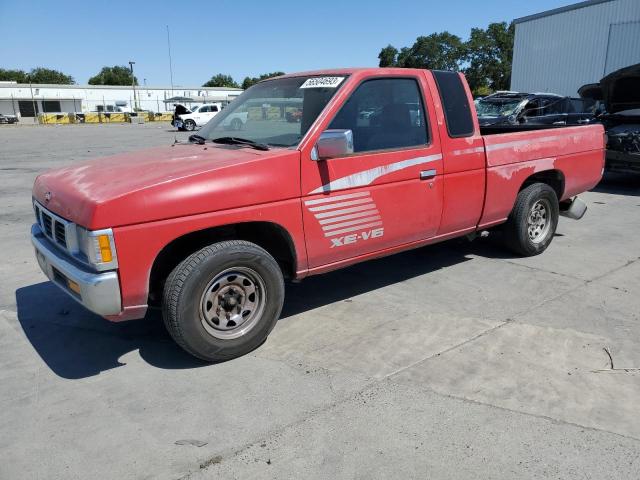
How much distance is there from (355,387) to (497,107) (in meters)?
11.2

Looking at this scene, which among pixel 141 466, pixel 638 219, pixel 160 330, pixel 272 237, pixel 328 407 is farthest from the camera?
pixel 638 219

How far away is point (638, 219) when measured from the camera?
7730 millimetres

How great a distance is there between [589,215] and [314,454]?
7113 mm

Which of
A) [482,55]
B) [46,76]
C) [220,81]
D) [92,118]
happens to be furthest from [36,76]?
[482,55]

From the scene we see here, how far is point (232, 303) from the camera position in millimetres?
3555

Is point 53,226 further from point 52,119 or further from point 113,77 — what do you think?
point 113,77

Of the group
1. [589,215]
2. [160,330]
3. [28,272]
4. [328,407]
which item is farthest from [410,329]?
[589,215]

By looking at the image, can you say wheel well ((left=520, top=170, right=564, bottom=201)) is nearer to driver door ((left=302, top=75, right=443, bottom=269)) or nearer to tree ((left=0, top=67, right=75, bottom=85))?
driver door ((left=302, top=75, right=443, bottom=269))

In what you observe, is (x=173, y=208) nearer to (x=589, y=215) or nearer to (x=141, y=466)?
(x=141, y=466)

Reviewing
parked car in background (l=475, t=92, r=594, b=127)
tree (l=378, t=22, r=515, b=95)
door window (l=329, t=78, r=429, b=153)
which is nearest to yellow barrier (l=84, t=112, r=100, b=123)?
tree (l=378, t=22, r=515, b=95)

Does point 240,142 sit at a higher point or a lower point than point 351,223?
higher

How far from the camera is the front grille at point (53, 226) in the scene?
3285mm

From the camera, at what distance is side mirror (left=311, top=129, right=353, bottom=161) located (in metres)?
3.58

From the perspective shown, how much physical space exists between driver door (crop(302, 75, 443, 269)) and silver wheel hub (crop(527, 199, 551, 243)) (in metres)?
1.81
